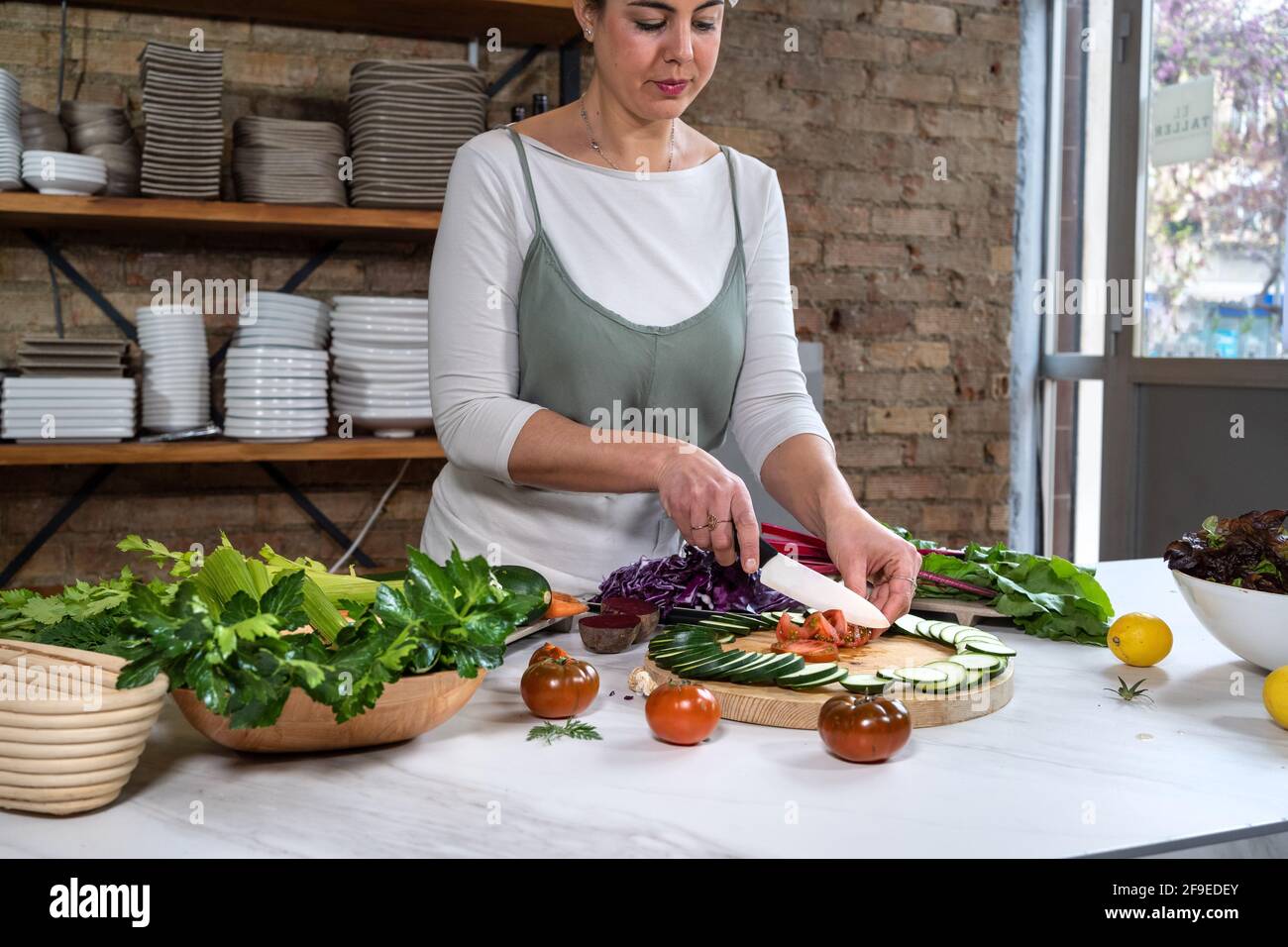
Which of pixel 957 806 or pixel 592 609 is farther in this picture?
pixel 592 609

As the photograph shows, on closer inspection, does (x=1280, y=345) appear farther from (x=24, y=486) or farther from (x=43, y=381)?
(x=24, y=486)

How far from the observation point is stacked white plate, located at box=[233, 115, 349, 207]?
9.23 ft

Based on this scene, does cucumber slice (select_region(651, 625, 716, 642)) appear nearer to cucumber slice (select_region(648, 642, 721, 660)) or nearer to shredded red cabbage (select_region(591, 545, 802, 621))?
cucumber slice (select_region(648, 642, 721, 660))

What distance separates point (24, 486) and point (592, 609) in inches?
84.3

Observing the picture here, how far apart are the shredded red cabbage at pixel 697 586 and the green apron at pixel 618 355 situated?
12.4 inches

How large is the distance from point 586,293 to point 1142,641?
2.89ft

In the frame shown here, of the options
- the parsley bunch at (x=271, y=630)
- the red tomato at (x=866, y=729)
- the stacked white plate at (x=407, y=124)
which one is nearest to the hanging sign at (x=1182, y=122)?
the stacked white plate at (x=407, y=124)

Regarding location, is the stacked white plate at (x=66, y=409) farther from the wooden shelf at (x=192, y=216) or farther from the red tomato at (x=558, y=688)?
the red tomato at (x=558, y=688)

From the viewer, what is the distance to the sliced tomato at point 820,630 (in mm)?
1207

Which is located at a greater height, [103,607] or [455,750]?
[103,607]

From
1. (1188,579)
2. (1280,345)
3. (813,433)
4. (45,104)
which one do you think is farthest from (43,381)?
(1280,345)

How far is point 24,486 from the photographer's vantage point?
3.04 m

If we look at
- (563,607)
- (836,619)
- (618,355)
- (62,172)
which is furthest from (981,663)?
(62,172)

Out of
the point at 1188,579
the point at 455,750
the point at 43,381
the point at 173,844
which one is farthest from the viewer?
A: the point at 43,381
